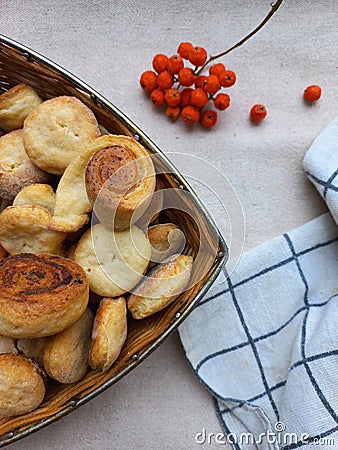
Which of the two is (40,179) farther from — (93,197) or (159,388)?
(159,388)

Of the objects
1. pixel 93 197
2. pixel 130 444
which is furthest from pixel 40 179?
pixel 130 444

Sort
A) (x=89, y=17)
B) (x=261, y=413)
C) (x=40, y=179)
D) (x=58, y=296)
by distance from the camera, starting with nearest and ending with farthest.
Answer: (x=58, y=296), (x=40, y=179), (x=261, y=413), (x=89, y=17)

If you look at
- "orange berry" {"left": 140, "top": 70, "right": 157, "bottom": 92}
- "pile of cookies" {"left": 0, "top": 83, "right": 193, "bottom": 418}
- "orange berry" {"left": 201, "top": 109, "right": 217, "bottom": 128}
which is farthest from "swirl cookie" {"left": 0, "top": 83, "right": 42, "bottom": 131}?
"orange berry" {"left": 201, "top": 109, "right": 217, "bottom": 128}

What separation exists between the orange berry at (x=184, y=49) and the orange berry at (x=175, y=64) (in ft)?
0.03

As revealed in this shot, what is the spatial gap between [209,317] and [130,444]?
1.03ft

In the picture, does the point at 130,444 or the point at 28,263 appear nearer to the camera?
the point at 28,263

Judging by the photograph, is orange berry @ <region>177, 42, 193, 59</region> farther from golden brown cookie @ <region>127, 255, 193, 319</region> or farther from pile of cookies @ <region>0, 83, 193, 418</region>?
golden brown cookie @ <region>127, 255, 193, 319</region>

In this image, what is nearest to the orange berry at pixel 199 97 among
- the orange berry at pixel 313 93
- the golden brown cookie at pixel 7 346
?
the orange berry at pixel 313 93

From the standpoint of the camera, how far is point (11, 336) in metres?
0.91

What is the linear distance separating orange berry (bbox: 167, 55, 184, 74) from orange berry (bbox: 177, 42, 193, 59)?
10 millimetres

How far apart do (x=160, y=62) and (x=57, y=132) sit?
350 millimetres

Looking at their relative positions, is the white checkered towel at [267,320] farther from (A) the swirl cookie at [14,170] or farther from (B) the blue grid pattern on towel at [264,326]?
(A) the swirl cookie at [14,170]

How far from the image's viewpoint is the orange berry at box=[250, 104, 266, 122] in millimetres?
1220

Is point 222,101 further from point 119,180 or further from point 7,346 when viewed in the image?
point 7,346
